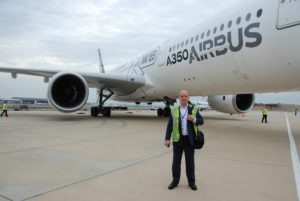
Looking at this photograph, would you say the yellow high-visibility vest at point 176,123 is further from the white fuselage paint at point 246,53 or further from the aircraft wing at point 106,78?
the aircraft wing at point 106,78

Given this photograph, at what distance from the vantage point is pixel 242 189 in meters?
2.92

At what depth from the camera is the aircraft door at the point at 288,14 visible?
566 centimetres

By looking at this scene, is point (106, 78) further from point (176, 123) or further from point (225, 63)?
point (176, 123)

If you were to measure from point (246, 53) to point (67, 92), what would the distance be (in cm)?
788

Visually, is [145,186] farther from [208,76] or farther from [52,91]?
[52,91]

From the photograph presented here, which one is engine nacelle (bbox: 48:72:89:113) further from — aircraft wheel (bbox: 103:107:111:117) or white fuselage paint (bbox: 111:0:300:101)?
white fuselage paint (bbox: 111:0:300:101)

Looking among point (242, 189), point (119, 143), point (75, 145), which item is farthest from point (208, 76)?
point (242, 189)

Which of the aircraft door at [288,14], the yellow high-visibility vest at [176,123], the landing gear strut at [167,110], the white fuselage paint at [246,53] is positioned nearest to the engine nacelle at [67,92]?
the white fuselage paint at [246,53]

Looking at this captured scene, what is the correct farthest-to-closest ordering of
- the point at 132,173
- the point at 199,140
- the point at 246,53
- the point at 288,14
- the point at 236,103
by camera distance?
the point at 236,103 → the point at 246,53 → the point at 288,14 → the point at 132,173 → the point at 199,140

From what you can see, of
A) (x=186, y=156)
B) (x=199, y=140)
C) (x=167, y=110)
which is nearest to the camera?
(x=199, y=140)

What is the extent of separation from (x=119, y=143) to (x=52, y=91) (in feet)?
20.2

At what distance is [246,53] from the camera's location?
6.84m

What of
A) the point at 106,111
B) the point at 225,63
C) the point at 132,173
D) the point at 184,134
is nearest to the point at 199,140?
the point at 184,134

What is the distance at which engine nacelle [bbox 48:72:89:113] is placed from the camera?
35.2 ft
